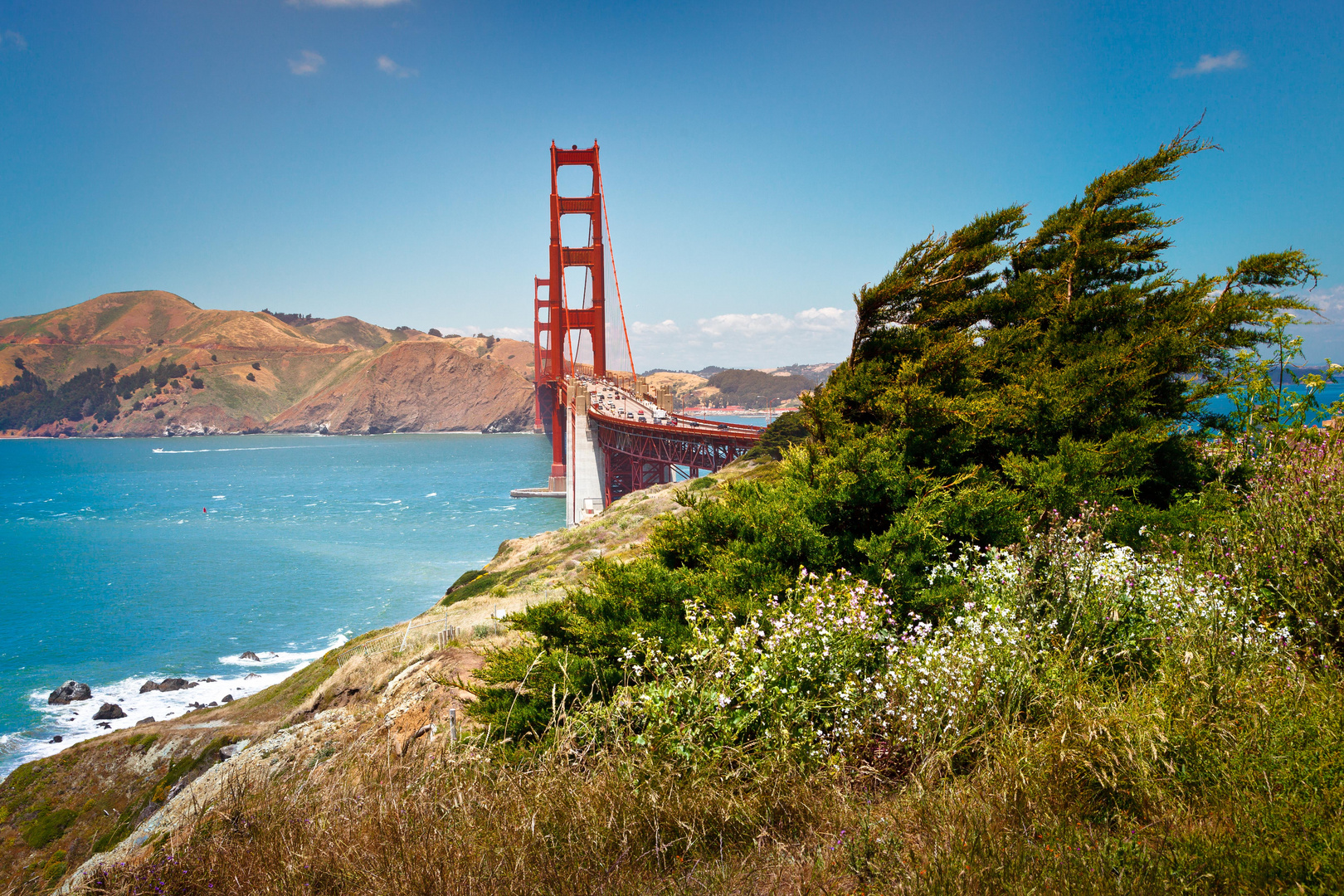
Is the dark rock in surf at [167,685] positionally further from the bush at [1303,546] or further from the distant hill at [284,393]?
the distant hill at [284,393]

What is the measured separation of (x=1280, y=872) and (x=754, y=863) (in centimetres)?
182

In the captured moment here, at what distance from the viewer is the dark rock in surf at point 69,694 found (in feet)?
72.2

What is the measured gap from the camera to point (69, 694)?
22.2 meters

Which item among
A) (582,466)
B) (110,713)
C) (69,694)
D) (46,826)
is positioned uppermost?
(582,466)

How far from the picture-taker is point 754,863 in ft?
9.40

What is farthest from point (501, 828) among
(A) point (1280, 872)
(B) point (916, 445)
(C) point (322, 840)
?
(B) point (916, 445)

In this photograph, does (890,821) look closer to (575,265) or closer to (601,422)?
(601,422)

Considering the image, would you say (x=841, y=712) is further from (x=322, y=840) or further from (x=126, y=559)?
(x=126, y=559)

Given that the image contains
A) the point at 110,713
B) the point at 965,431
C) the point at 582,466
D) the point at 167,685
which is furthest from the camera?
the point at 582,466

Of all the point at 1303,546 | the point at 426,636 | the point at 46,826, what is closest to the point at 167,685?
the point at 46,826

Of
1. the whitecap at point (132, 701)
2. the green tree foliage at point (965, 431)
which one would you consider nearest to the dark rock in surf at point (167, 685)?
the whitecap at point (132, 701)

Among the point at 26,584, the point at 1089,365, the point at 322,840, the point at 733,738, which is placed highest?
the point at 1089,365

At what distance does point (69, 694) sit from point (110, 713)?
325 cm

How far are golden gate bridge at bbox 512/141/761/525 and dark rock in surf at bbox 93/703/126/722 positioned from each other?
816 inches
